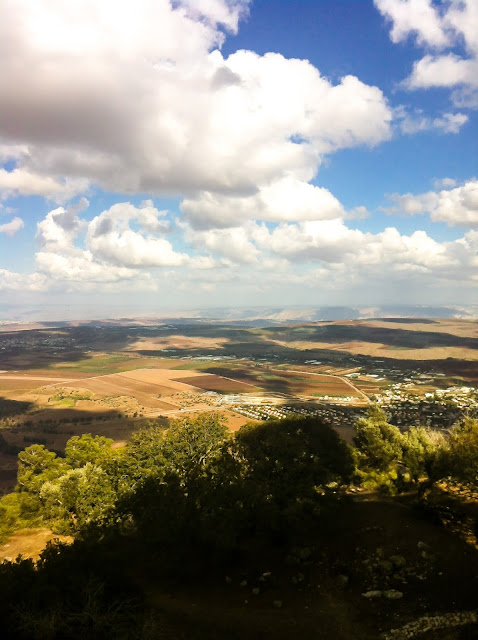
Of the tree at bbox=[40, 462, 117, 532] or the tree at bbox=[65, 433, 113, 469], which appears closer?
the tree at bbox=[40, 462, 117, 532]

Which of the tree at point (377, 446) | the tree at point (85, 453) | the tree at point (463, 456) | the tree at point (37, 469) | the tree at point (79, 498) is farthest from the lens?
the tree at point (85, 453)

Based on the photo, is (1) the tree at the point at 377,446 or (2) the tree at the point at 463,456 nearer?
(2) the tree at the point at 463,456

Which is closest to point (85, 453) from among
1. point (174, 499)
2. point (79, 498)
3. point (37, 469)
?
point (37, 469)

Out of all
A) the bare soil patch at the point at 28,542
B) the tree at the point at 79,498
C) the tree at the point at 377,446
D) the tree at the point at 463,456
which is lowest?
the bare soil patch at the point at 28,542

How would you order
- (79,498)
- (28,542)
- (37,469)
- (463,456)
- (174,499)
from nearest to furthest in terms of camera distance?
(174,499) < (463,456) < (28,542) < (79,498) < (37,469)

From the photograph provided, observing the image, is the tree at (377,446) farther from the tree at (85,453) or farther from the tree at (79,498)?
the tree at (85,453)

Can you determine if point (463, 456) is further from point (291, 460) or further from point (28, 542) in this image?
point (28, 542)

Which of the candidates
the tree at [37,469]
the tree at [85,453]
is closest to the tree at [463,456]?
the tree at [85,453]

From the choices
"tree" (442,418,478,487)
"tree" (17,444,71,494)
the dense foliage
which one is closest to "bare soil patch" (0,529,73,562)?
the dense foliage

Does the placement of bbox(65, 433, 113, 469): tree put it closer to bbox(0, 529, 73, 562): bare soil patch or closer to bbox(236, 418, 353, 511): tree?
bbox(0, 529, 73, 562): bare soil patch

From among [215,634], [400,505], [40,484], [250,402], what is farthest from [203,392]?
[215,634]

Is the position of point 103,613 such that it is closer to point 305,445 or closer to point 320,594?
point 320,594
